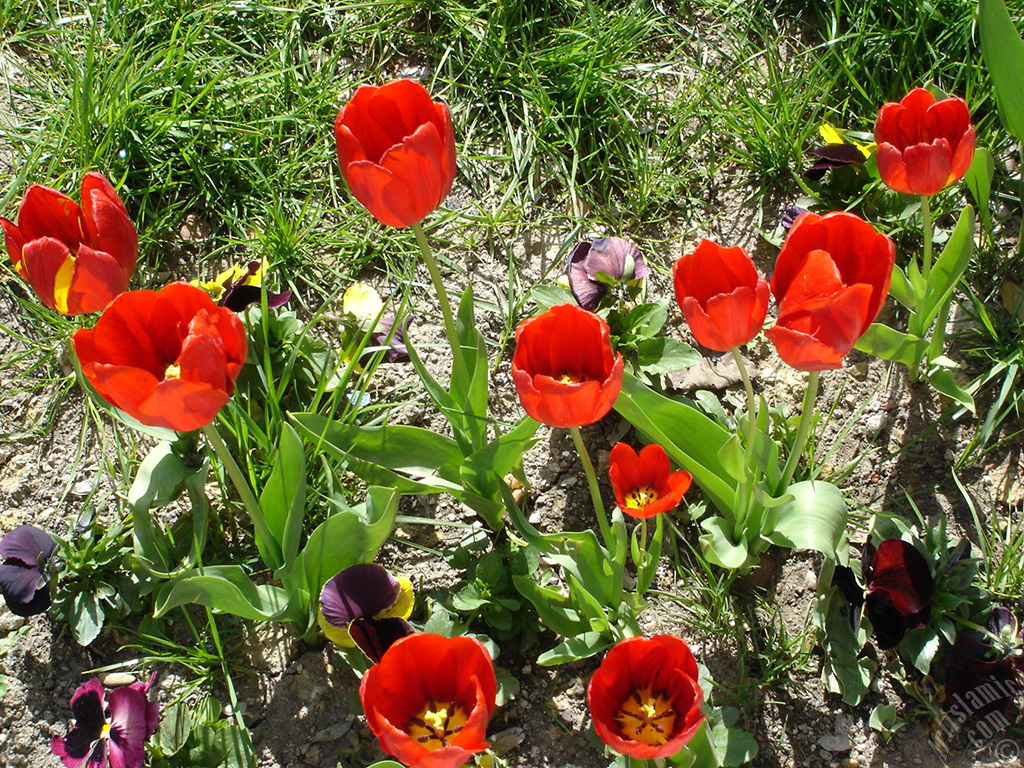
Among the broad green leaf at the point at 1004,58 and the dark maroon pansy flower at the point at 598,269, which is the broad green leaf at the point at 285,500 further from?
the broad green leaf at the point at 1004,58

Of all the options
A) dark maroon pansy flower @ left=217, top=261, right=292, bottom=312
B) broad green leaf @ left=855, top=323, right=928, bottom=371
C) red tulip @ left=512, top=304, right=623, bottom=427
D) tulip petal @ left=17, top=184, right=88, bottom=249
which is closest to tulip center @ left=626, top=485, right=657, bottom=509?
red tulip @ left=512, top=304, right=623, bottom=427

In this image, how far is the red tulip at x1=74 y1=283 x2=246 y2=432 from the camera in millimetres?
1413

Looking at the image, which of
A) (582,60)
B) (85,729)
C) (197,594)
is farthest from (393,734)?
(582,60)

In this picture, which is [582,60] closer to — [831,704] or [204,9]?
[204,9]

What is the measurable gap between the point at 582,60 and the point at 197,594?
1765mm

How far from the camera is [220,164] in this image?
2.57 m

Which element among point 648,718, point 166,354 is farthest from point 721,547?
point 166,354

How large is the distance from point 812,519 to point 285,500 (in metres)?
1.00

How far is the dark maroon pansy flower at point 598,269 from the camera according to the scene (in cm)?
224

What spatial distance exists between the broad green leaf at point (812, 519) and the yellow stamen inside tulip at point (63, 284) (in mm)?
1405

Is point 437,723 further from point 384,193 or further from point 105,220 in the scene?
point 105,220

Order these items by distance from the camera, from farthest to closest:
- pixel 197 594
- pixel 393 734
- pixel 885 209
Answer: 1. pixel 885 209
2. pixel 197 594
3. pixel 393 734

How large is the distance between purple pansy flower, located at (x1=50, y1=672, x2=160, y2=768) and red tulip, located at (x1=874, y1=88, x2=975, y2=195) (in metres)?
1.85

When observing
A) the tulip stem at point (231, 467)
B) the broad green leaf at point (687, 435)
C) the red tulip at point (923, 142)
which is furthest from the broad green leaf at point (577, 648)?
the red tulip at point (923, 142)
